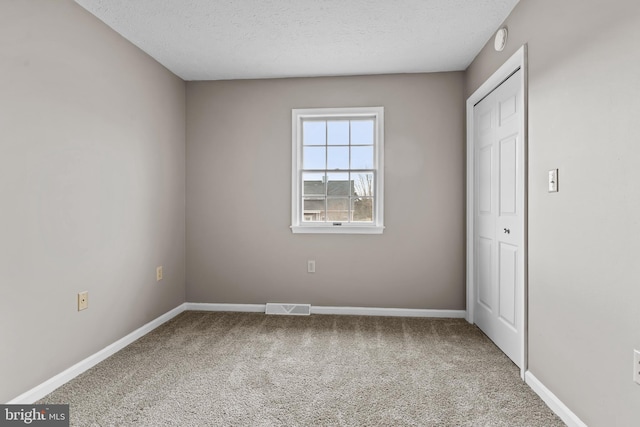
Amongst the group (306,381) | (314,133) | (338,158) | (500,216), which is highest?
(314,133)

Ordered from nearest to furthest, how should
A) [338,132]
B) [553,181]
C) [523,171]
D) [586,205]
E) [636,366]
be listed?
[636,366] < [586,205] < [553,181] < [523,171] < [338,132]

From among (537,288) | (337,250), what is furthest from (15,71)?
(537,288)

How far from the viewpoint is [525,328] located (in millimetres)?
Result: 2373

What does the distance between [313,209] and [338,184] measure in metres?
0.37

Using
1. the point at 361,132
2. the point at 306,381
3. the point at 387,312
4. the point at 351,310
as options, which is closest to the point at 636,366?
the point at 306,381

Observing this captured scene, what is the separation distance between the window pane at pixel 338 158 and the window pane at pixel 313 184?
157mm

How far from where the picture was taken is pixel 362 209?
12.9 feet

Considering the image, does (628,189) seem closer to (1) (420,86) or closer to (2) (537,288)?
(2) (537,288)

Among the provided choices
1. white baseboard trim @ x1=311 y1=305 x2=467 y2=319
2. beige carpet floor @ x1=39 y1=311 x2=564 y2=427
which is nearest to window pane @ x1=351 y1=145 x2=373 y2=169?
white baseboard trim @ x1=311 y1=305 x2=467 y2=319

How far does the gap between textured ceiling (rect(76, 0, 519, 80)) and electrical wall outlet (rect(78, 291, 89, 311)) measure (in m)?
1.92

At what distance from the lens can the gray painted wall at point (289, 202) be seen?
3742 millimetres

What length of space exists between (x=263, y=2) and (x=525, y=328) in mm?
2690

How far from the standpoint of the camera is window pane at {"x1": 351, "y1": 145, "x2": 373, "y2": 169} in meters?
3.89

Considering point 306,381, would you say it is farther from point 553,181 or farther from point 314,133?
point 314,133
